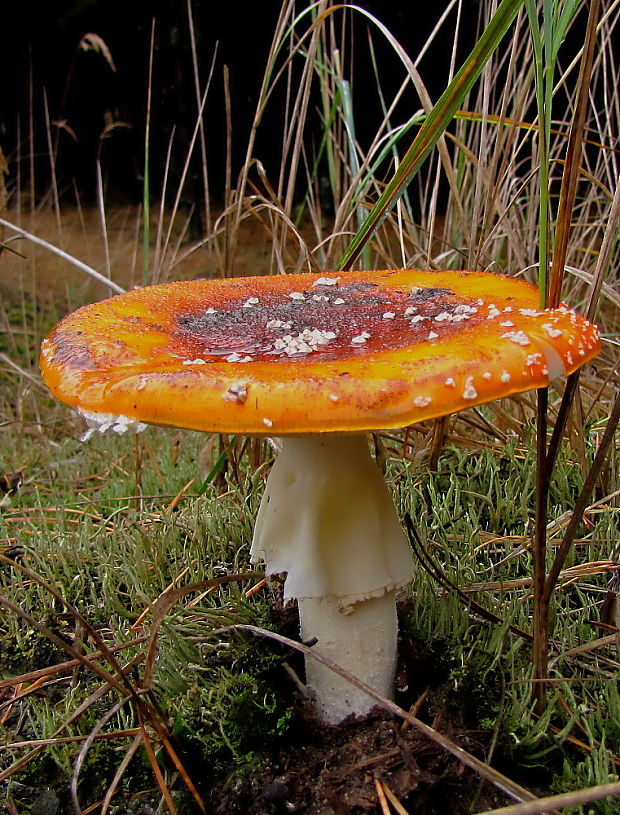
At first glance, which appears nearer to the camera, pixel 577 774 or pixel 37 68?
pixel 577 774

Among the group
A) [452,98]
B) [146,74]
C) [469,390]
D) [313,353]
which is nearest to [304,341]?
[313,353]

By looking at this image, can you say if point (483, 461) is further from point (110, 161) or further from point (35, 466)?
point (110, 161)

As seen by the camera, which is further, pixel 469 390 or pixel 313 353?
pixel 313 353

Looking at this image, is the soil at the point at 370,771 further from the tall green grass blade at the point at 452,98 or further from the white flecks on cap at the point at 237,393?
the tall green grass blade at the point at 452,98

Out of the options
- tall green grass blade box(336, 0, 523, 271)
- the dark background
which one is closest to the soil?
tall green grass blade box(336, 0, 523, 271)

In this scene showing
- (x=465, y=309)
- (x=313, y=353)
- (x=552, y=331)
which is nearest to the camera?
(x=552, y=331)

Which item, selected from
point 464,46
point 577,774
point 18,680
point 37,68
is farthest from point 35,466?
point 37,68

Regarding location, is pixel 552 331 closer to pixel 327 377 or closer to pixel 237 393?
pixel 327 377
